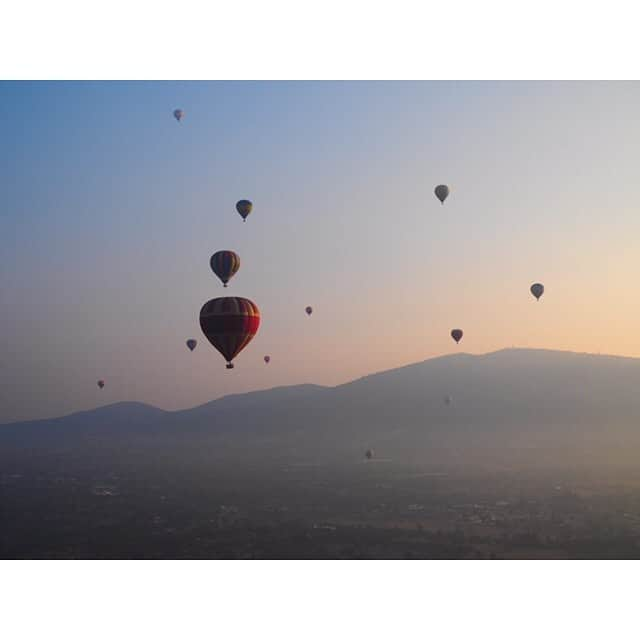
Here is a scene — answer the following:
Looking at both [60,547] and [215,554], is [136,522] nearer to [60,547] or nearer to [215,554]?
[60,547]

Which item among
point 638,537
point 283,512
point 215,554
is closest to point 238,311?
point 215,554

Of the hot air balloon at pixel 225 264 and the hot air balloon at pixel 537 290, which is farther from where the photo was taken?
the hot air balloon at pixel 537 290

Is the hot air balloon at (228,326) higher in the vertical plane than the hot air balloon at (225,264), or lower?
lower

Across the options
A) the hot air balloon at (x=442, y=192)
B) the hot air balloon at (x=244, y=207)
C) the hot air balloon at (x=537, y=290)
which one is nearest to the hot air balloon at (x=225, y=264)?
the hot air balloon at (x=244, y=207)

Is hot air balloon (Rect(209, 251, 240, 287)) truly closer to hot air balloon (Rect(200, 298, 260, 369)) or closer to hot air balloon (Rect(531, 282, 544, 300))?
hot air balloon (Rect(200, 298, 260, 369))

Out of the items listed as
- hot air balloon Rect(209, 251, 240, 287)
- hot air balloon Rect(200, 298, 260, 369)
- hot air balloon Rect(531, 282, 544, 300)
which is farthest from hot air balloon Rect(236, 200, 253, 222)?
hot air balloon Rect(531, 282, 544, 300)

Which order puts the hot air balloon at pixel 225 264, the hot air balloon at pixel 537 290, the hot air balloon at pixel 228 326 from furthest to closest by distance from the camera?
1. the hot air balloon at pixel 537 290
2. the hot air balloon at pixel 225 264
3. the hot air balloon at pixel 228 326

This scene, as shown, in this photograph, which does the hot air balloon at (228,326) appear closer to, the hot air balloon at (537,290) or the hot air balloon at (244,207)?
the hot air balloon at (244,207)

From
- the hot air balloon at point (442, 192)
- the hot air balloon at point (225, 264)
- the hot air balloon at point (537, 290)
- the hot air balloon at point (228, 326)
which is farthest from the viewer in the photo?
the hot air balloon at point (537, 290)
